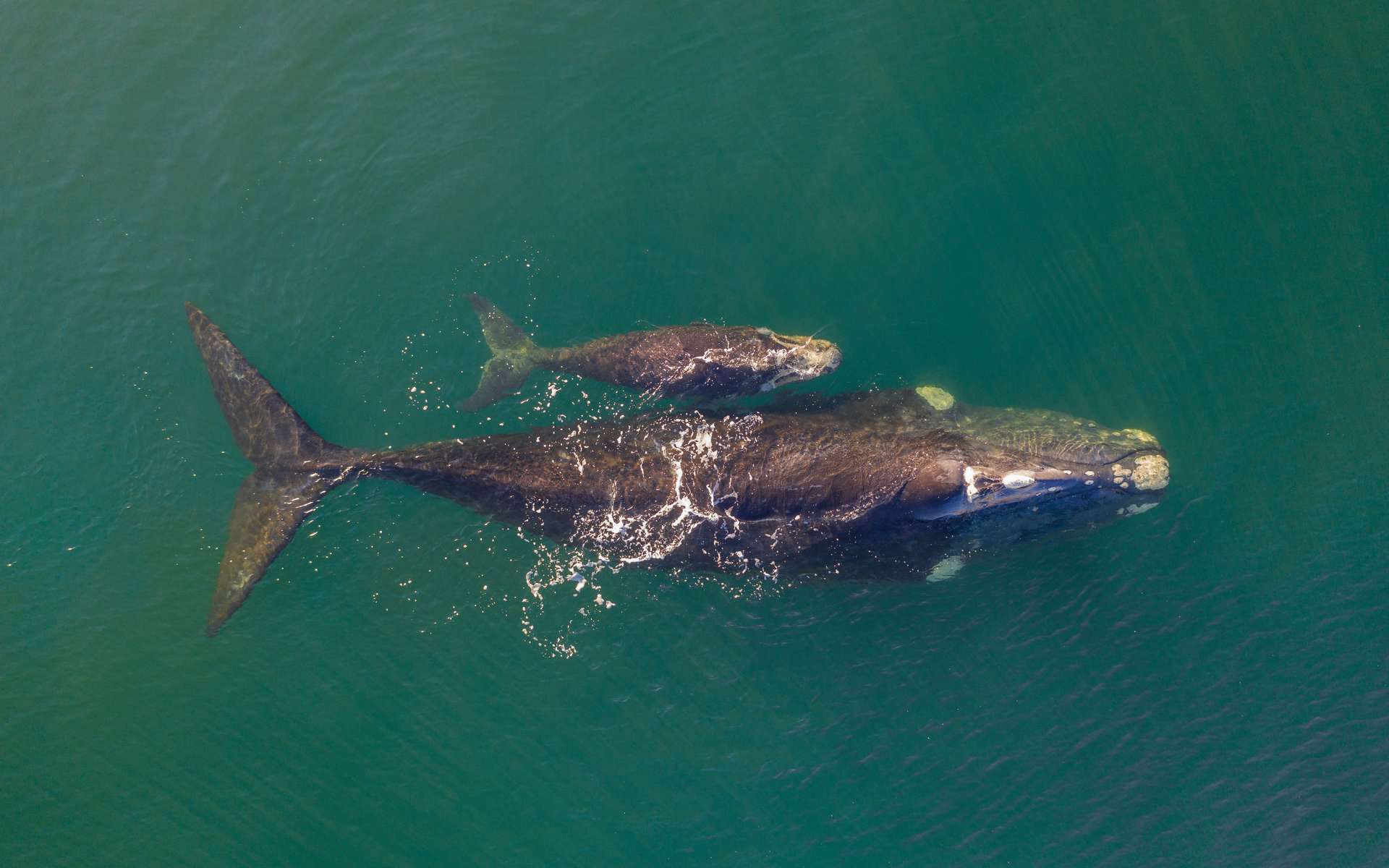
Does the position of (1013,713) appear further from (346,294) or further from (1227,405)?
(346,294)

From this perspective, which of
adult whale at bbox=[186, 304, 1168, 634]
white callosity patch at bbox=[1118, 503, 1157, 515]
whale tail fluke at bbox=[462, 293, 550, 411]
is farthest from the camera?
whale tail fluke at bbox=[462, 293, 550, 411]

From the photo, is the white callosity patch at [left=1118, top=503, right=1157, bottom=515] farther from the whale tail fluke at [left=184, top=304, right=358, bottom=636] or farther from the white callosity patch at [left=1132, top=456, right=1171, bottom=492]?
the whale tail fluke at [left=184, top=304, right=358, bottom=636]

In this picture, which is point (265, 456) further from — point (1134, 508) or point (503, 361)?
point (1134, 508)

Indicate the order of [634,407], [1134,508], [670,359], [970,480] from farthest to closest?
[634,407] → [670,359] → [1134,508] → [970,480]

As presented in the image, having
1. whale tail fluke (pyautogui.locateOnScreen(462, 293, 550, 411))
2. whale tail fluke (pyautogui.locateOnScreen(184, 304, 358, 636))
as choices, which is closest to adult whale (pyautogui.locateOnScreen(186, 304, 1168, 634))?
whale tail fluke (pyautogui.locateOnScreen(184, 304, 358, 636))

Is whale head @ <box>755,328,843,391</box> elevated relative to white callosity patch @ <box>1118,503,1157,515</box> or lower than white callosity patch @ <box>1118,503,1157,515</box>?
elevated

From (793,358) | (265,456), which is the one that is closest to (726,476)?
(793,358)

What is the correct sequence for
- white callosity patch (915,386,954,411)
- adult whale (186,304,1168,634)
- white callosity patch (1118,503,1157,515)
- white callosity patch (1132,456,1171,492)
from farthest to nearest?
white callosity patch (915,386,954,411) < white callosity patch (1118,503,1157,515) < white callosity patch (1132,456,1171,492) < adult whale (186,304,1168,634)

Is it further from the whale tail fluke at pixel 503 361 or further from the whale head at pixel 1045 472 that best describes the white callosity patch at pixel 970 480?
the whale tail fluke at pixel 503 361
